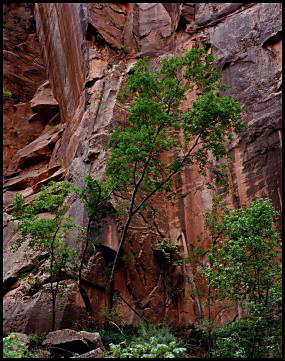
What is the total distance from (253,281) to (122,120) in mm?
10381

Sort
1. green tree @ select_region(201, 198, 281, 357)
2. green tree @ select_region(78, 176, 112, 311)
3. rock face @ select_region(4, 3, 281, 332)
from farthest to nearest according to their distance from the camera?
rock face @ select_region(4, 3, 281, 332), green tree @ select_region(78, 176, 112, 311), green tree @ select_region(201, 198, 281, 357)

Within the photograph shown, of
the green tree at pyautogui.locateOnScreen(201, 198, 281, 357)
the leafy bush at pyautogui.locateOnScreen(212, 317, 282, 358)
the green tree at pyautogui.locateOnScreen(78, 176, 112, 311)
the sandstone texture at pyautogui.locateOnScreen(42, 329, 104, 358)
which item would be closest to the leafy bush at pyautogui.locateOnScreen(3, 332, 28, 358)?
the sandstone texture at pyautogui.locateOnScreen(42, 329, 104, 358)

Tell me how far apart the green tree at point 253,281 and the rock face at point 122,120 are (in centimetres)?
315

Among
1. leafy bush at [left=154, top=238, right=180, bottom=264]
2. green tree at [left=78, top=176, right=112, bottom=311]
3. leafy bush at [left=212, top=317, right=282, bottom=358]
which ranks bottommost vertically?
leafy bush at [left=212, top=317, right=282, bottom=358]

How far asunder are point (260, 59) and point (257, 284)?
10.8 meters

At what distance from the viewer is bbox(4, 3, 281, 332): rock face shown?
16547mm

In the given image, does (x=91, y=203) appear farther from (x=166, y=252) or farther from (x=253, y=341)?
(x=253, y=341)

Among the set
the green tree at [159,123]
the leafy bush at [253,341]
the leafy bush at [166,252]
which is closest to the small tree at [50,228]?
the green tree at [159,123]

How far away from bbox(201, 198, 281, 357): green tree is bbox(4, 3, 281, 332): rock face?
10.3 ft

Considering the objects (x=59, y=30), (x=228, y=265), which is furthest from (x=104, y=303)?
(x=59, y=30)

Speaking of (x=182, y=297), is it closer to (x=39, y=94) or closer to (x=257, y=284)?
(x=257, y=284)

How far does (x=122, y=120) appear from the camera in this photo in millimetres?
20078

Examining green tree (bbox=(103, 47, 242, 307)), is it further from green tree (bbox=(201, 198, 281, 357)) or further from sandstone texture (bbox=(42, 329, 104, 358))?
green tree (bbox=(201, 198, 281, 357))

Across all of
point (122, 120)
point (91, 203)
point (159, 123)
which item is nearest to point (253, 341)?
point (91, 203)
